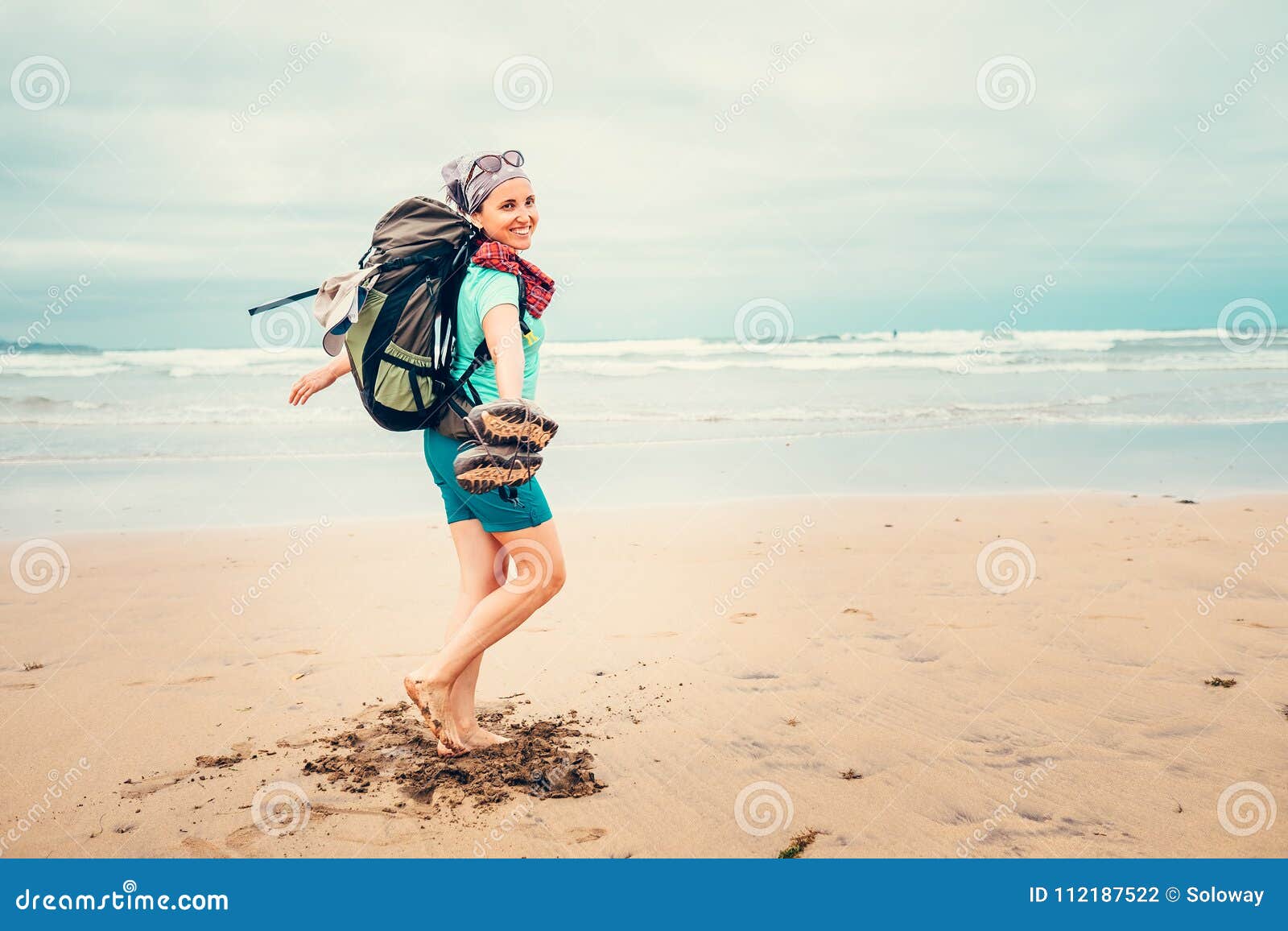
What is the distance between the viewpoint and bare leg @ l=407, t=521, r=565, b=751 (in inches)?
143

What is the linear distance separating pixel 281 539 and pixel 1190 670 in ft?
21.8

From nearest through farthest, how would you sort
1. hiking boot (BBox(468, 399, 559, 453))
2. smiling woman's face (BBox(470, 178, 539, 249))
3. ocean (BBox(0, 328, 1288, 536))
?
hiking boot (BBox(468, 399, 559, 453))
smiling woman's face (BBox(470, 178, 539, 249))
ocean (BBox(0, 328, 1288, 536))

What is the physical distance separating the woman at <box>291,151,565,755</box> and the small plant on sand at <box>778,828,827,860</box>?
1228 mm

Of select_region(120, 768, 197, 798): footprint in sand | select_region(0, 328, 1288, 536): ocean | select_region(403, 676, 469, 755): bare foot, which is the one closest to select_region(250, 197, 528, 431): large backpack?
select_region(403, 676, 469, 755): bare foot

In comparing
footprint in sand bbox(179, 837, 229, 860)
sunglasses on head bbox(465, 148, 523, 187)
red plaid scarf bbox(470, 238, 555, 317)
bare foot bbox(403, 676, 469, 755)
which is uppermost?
sunglasses on head bbox(465, 148, 523, 187)

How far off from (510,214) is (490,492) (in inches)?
40.3

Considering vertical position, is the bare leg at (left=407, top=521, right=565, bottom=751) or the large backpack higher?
the large backpack

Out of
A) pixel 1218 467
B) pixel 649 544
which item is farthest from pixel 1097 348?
pixel 649 544

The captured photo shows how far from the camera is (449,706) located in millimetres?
3756

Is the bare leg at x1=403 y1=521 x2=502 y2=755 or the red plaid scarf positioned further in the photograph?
the bare leg at x1=403 y1=521 x2=502 y2=755

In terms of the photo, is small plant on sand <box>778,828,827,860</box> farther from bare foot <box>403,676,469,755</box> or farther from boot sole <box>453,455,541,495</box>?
boot sole <box>453,455,541,495</box>

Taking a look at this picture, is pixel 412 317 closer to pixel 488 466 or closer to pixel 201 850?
pixel 488 466

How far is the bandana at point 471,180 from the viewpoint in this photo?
3.49 m

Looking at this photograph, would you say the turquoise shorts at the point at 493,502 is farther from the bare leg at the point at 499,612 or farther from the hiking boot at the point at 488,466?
the hiking boot at the point at 488,466
